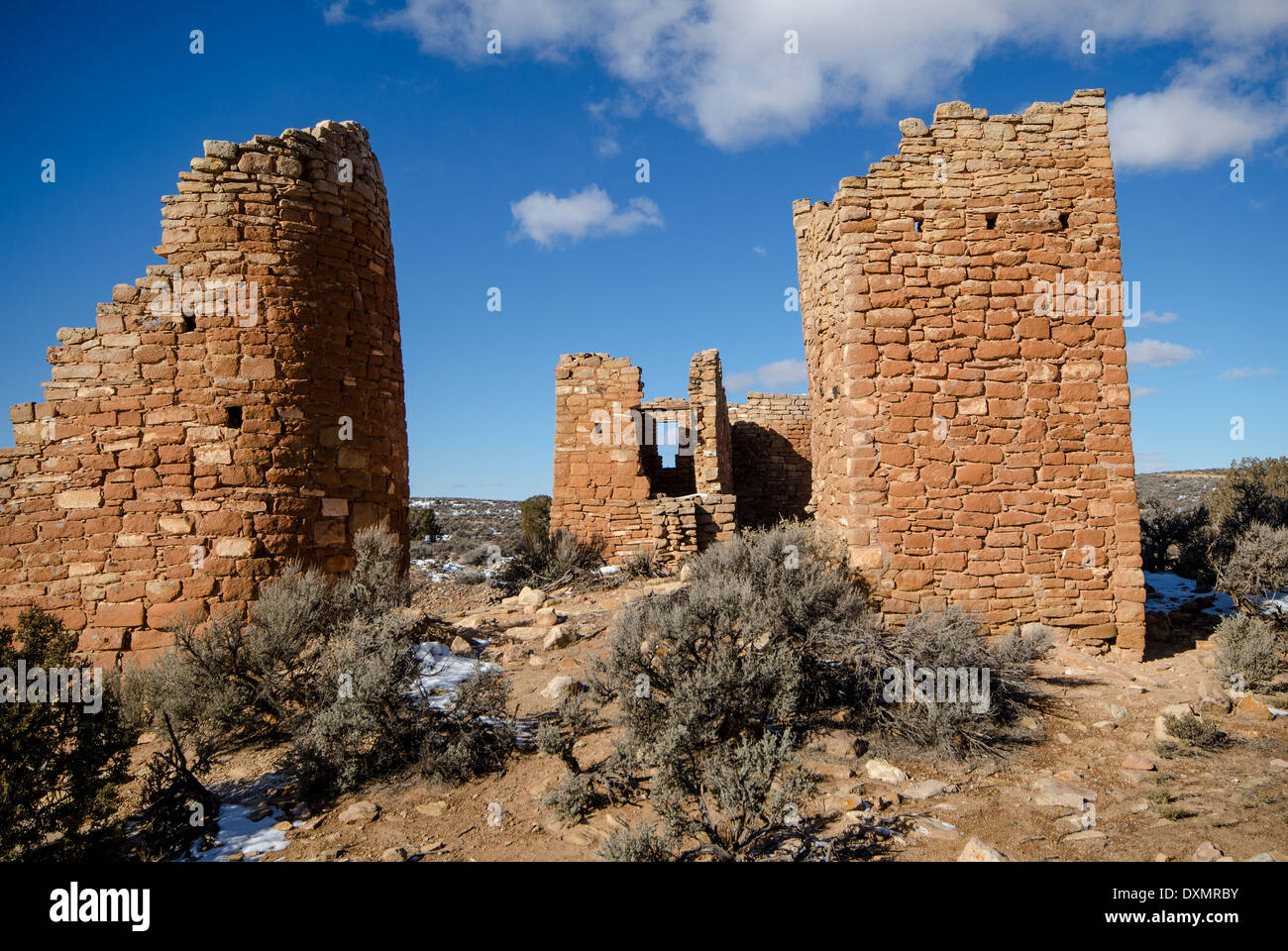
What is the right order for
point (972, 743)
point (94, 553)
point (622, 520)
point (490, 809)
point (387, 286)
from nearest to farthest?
point (490, 809), point (972, 743), point (94, 553), point (387, 286), point (622, 520)

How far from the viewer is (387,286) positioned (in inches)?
309

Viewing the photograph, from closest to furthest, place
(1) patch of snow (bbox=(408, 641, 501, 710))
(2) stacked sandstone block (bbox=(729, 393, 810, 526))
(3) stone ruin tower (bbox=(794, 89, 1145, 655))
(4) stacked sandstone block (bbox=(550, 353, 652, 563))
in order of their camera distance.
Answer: (1) patch of snow (bbox=(408, 641, 501, 710)) < (3) stone ruin tower (bbox=(794, 89, 1145, 655)) < (4) stacked sandstone block (bbox=(550, 353, 652, 563)) < (2) stacked sandstone block (bbox=(729, 393, 810, 526))

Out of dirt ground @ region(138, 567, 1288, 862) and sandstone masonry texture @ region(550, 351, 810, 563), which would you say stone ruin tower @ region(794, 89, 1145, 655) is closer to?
dirt ground @ region(138, 567, 1288, 862)

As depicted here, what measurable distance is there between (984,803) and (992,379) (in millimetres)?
4368

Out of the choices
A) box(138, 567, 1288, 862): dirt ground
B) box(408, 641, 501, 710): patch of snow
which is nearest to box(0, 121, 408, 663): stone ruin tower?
box(408, 641, 501, 710): patch of snow

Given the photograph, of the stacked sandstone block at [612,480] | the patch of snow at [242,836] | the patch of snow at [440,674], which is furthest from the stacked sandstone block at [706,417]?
the patch of snow at [242,836]

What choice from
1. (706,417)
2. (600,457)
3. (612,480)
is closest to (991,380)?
(612,480)

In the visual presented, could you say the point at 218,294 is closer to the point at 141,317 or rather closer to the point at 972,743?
the point at 141,317

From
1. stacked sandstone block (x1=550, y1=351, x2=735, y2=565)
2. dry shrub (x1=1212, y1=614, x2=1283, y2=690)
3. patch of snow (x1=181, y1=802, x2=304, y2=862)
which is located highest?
stacked sandstone block (x1=550, y1=351, x2=735, y2=565)

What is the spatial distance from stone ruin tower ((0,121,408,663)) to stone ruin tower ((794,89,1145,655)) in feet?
17.8

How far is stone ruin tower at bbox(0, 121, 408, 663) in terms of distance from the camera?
6344mm

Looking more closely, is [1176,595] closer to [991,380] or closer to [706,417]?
[991,380]
